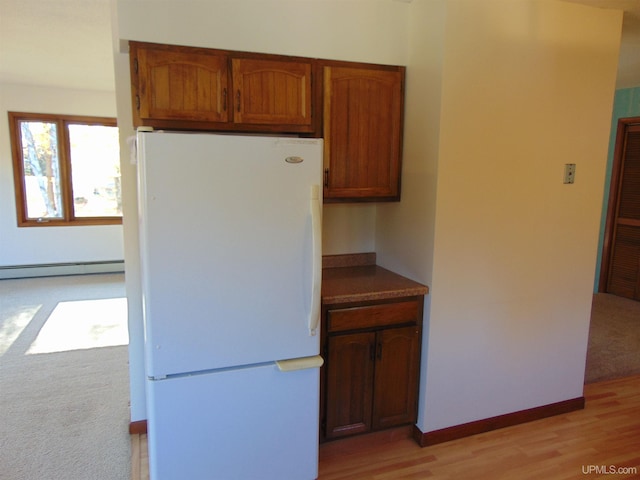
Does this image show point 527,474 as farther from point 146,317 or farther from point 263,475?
point 146,317

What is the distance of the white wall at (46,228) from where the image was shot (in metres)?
5.42

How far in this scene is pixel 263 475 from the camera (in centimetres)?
190

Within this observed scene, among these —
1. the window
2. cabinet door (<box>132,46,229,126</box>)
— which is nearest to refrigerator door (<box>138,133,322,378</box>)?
cabinet door (<box>132,46,229,126</box>)

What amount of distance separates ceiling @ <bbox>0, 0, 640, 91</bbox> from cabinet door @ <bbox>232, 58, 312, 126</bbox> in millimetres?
1186

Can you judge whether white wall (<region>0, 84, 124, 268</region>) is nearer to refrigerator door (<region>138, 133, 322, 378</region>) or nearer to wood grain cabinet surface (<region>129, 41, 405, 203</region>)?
wood grain cabinet surface (<region>129, 41, 405, 203</region>)

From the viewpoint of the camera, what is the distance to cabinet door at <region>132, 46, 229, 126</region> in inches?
77.1

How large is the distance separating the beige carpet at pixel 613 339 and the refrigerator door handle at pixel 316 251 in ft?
8.12

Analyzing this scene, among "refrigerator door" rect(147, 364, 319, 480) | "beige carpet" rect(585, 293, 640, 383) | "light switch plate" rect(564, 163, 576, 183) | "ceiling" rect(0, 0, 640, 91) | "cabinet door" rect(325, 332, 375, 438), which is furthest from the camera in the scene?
"beige carpet" rect(585, 293, 640, 383)

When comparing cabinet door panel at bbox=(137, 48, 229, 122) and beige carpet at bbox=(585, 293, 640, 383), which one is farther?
beige carpet at bbox=(585, 293, 640, 383)

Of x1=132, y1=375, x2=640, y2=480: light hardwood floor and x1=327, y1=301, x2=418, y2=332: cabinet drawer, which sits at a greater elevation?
x1=327, y1=301, x2=418, y2=332: cabinet drawer

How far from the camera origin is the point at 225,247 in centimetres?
169

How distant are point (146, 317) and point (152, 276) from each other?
177 mm

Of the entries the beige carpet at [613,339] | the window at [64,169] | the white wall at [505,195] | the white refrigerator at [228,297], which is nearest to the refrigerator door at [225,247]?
the white refrigerator at [228,297]

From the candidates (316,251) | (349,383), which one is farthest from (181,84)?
(349,383)
